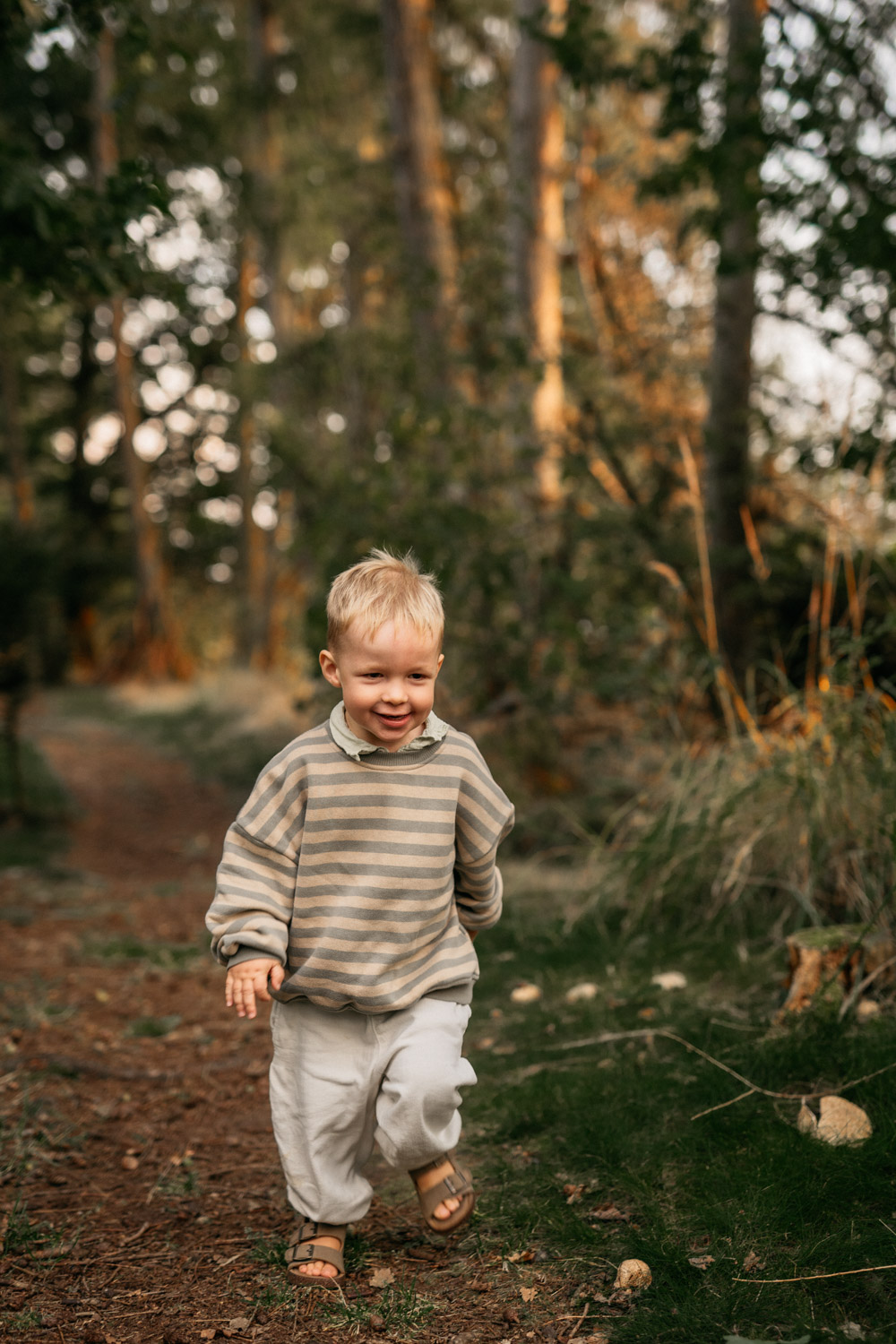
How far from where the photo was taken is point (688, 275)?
25.5ft

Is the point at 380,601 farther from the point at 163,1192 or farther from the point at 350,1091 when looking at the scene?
the point at 163,1192

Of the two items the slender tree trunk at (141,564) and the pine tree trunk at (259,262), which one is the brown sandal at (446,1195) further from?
the slender tree trunk at (141,564)

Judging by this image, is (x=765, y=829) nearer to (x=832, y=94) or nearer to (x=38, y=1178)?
(x=38, y=1178)

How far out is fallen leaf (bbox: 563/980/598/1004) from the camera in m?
3.90

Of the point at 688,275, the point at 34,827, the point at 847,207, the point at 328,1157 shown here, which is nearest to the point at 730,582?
the point at 847,207

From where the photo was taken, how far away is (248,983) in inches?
86.7

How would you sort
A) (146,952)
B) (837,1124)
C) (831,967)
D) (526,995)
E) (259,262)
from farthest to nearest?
(259,262)
(146,952)
(526,995)
(831,967)
(837,1124)

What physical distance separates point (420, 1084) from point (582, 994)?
172cm

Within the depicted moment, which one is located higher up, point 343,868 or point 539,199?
point 539,199

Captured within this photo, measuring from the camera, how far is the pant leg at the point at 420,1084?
232 centimetres

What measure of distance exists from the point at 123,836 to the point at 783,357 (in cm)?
Result: 578

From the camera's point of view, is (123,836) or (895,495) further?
(123,836)

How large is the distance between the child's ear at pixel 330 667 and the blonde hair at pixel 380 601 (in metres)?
0.02

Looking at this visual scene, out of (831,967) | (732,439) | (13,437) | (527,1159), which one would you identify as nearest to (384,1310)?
(527,1159)
